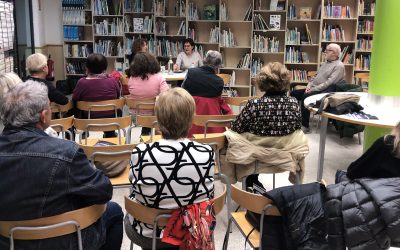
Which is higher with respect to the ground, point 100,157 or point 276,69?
point 276,69

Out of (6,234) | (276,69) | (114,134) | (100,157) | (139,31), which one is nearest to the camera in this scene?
(6,234)

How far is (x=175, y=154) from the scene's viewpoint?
2.01 meters

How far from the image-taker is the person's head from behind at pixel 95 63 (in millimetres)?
4449

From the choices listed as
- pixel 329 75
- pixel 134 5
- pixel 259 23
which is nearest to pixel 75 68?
Answer: pixel 134 5

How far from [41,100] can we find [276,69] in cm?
185

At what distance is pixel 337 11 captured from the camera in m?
8.02

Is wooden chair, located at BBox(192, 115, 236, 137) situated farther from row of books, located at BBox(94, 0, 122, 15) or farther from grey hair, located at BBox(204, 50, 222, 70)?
row of books, located at BBox(94, 0, 122, 15)

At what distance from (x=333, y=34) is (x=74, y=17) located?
515 centimetres

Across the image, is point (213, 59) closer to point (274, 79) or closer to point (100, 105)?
point (100, 105)

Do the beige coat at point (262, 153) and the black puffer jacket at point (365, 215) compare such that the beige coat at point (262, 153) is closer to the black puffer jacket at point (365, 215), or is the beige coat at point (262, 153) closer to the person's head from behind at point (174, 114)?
the person's head from behind at point (174, 114)

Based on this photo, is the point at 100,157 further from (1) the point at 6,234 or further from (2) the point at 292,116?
(2) the point at 292,116

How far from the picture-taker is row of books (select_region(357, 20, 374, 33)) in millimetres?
8086

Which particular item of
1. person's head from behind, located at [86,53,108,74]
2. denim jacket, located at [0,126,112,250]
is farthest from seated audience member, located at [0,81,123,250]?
person's head from behind, located at [86,53,108,74]

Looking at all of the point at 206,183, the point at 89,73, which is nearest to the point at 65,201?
the point at 206,183
